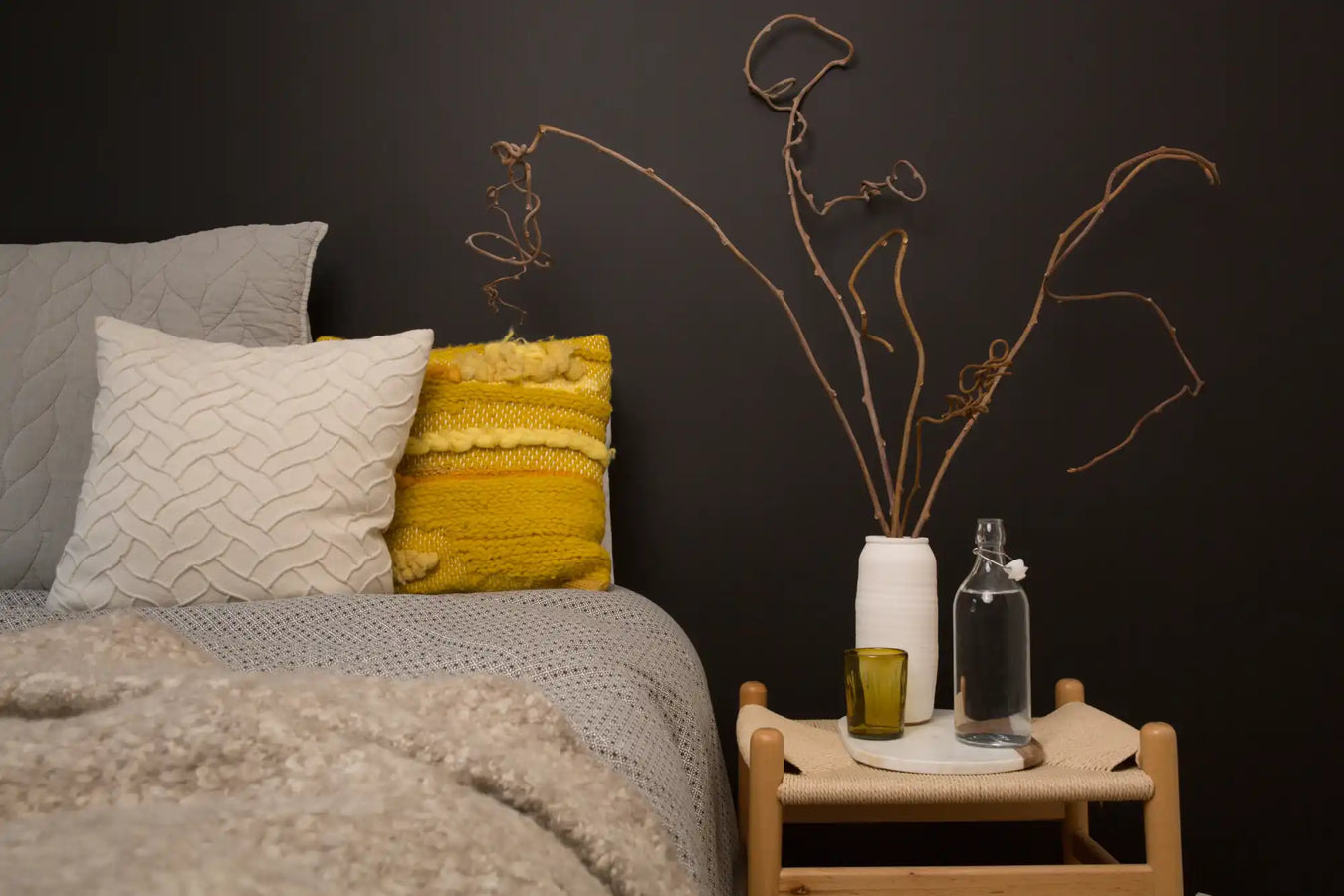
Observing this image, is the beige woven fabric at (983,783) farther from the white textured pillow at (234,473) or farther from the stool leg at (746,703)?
the white textured pillow at (234,473)

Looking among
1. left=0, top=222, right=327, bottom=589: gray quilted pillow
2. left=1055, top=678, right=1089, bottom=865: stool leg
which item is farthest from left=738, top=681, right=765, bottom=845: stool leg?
left=0, top=222, right=327, bottom=589: gray quilted pillow

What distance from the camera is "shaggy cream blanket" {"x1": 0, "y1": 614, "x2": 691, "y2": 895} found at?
0.41m

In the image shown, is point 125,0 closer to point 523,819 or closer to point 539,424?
point 539,424

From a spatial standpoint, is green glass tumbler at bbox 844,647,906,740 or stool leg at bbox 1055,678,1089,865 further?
stool leg at bbox 1055,678,1089,865

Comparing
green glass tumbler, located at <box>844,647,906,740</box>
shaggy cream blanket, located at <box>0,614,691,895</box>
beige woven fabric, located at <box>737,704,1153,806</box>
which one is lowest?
beige woven fabric, located at <box>737,704,1153,806</box>

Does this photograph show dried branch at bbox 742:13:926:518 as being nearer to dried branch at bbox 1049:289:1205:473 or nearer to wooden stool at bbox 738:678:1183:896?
dried branch at bbox 1049:289:1205:473

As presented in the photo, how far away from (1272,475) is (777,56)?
3.59ft

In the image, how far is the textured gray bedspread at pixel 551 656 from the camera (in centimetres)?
98

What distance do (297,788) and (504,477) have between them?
1065mm

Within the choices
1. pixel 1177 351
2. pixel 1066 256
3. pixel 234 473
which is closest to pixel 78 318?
pixel 234 473

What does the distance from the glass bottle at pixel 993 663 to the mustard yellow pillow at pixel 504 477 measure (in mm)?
502

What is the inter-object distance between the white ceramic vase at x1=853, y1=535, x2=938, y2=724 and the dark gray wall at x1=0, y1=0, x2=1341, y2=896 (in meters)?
0.43

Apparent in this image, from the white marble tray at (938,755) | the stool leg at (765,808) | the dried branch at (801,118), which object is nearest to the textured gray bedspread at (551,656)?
the stool leg at (765,808)

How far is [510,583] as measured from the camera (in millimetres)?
1527
